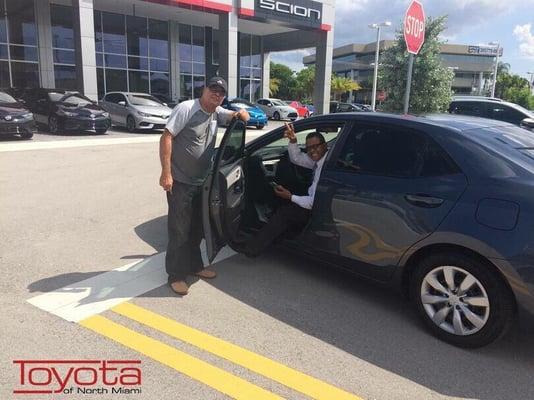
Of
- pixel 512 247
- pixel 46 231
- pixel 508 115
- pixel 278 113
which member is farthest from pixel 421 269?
pixel 278 113

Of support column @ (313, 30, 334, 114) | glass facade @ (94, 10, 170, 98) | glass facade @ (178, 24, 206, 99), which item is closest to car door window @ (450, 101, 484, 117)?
support column @ (313, 30, 334, 114)

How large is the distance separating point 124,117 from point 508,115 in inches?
535

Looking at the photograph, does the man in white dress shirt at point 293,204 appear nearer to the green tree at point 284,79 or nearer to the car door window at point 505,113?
the car door window at point 505,113

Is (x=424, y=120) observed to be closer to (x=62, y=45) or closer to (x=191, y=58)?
(x=62, y=45)

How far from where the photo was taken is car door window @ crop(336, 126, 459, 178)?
3402 millimetres

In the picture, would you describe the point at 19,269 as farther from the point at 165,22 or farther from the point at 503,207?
the point at 165,22

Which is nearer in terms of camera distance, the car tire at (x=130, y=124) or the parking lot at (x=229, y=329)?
the parking lot at (x=229, y=329)

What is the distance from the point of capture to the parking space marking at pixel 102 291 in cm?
360

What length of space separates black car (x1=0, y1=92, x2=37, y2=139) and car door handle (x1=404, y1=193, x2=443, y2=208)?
13570 millimetres

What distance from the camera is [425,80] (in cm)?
1764

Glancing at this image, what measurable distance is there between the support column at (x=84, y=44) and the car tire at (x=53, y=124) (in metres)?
3.43

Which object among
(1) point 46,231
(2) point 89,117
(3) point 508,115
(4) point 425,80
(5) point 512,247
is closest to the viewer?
(5) point 512,247

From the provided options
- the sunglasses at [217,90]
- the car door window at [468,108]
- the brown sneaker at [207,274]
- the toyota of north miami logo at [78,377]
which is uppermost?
the sunglasses at [217,90]

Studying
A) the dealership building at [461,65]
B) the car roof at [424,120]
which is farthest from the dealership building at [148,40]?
the dealership building at [461,65]
